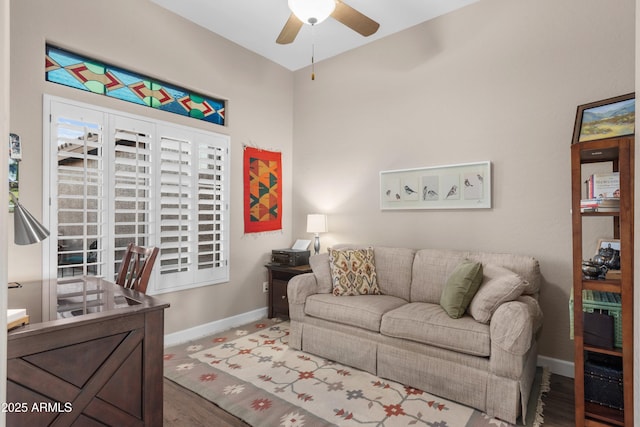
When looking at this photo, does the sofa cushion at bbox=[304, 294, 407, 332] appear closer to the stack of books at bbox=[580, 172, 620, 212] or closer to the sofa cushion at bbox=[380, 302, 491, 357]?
the sofa cushion at bbox=[380, 302, 491, 357]

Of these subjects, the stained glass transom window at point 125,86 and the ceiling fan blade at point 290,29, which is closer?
the ceiling fan blade at point 290,29

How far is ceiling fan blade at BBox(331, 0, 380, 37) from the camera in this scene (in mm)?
2430

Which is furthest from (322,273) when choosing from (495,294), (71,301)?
(71,301)

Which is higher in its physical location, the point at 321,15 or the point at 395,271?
the point at 321,15

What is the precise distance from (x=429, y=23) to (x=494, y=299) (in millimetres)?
2736

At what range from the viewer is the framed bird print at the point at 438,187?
312 cm

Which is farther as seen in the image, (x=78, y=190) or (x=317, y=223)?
(x=317, y=223)

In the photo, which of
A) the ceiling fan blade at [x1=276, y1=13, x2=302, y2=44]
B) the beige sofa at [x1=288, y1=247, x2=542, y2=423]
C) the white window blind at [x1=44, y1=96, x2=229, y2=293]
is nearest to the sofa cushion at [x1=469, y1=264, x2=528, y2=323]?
the beige sofa at [x1=288, y1=247, x2=542, y2=423]

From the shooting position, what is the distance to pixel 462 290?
8.05 feet

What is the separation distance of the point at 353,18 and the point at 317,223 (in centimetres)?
219

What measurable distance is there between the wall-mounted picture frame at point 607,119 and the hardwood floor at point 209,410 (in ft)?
5.53

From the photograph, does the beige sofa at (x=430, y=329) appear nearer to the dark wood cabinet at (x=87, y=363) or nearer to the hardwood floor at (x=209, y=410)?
the hardwood floor at (x=209, y=410)

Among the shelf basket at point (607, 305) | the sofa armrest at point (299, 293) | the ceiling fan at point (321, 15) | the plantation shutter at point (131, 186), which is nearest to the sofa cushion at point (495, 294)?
the shelf basket at point (607, 305)

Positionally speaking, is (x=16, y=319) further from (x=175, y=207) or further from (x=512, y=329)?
(x=512, y=329)
